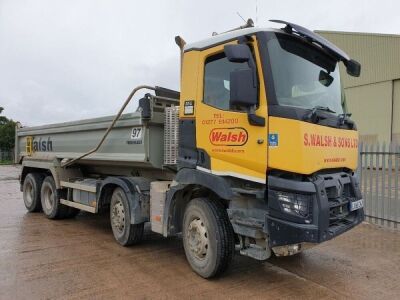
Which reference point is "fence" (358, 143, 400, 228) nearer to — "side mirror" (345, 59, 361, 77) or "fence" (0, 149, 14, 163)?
"side mirror" (345, 59, 361, 77)

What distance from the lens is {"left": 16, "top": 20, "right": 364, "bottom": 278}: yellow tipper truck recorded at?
405cm

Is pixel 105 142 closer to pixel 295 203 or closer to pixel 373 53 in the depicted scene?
pixel 295 203

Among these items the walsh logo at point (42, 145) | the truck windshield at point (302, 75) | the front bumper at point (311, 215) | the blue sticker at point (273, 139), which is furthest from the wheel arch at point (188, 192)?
the walsh logo at point (42, 145)

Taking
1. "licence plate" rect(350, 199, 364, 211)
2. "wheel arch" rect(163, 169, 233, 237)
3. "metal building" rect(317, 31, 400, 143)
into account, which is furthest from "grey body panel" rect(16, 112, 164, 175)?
"metal building" rect(317, 31, 400, 143)

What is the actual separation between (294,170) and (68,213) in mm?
6188

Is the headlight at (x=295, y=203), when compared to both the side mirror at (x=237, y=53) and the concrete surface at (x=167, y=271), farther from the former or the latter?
the side mirror at (x=237, y=53)

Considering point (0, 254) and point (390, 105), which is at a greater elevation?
point (390, 105)

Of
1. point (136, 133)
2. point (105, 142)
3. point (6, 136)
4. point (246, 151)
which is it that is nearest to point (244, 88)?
point (246, 151)

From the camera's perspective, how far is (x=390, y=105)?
26250 mm

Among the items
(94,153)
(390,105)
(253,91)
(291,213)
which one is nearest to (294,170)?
(291,213)

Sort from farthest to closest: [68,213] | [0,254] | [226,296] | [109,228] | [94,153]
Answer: [68,213], [109,228], [94,153], [0,254], [226,296]

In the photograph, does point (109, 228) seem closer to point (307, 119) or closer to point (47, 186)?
point (47, 186)

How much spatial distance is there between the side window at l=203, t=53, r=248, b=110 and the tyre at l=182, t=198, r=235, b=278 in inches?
47.7

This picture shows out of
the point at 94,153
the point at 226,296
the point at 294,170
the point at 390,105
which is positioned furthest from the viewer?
the point at 390,105
